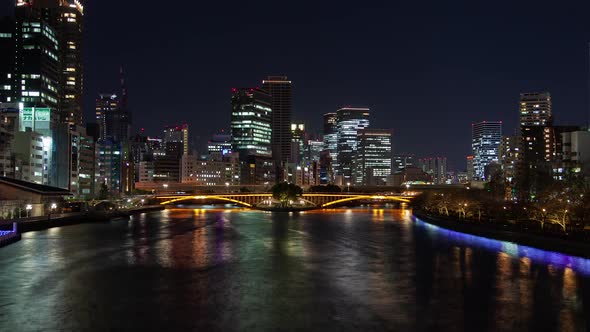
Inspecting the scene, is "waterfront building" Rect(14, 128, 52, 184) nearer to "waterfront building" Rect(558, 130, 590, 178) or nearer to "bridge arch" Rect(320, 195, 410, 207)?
"bridge arch" Rect(320, 195, 410, 207)

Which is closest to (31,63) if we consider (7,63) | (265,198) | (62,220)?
(7,63)

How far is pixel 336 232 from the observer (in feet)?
182

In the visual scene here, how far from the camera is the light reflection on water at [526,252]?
102 ft

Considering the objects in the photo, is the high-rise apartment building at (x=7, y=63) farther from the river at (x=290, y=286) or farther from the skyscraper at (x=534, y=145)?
the skyscraper at (x=534, y=145)

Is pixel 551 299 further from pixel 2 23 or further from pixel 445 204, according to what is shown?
pixel 2 23

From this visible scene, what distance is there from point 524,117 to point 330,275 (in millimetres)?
184862

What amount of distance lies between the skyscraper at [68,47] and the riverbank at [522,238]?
346 ft

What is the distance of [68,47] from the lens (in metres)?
144

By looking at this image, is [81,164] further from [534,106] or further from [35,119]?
[534,106]

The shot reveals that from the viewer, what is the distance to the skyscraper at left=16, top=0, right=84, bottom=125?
139m

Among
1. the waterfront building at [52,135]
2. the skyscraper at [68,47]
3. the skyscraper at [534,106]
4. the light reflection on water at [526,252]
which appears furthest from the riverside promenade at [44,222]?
the skyscraper at [534,106]

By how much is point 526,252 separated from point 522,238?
4.22m

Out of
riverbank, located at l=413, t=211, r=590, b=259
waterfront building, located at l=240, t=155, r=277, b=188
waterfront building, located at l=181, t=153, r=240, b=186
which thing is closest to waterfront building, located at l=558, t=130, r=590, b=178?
riverbank, located at l=413, t=211, r=590, b=259

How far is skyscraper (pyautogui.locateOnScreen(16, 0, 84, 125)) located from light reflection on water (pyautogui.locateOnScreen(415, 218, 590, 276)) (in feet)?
362
